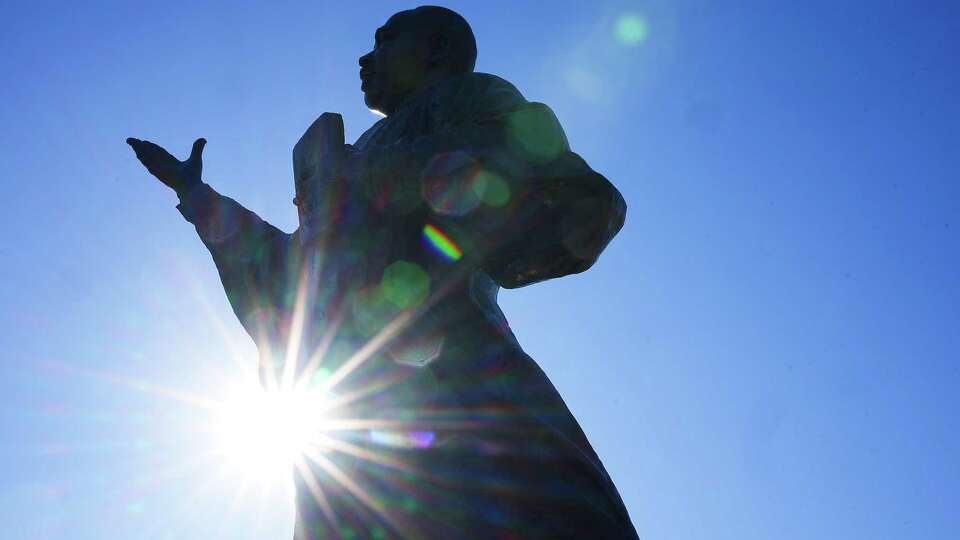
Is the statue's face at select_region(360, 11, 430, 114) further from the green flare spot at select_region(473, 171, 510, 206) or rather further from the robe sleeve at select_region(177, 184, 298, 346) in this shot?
the green flare spot at select_region(473, 171, 510, 206)

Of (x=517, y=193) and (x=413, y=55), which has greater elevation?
(x=413, y=55)

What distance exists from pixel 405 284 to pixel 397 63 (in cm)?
141

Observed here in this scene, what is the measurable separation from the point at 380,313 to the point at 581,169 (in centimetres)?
101

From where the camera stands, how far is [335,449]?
3170 mm

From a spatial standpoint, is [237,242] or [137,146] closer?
[237,242]

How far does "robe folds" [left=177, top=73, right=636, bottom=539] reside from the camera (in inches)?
117

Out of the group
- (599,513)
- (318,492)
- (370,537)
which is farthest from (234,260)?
(599,513)

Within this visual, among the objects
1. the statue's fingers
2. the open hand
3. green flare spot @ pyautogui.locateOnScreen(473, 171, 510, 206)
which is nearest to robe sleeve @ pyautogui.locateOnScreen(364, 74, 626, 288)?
green flare spot @ pyautogui.locateOnScreen(473, 171, 510, 206)

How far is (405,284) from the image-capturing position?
344cm

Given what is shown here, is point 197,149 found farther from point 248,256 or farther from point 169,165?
point 248,256

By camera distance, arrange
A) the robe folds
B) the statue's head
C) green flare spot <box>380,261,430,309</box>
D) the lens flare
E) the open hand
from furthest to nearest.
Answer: the statue's head
the open hand
the lens flare
green flare spot <box>380,261,430,309</box>
the robe folds

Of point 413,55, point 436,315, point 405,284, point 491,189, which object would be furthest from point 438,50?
point 436,315

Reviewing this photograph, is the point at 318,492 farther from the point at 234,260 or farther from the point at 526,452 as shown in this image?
the point at 234,260

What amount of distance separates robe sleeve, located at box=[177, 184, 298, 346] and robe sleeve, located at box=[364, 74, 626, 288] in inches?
29.4
